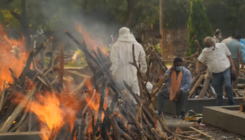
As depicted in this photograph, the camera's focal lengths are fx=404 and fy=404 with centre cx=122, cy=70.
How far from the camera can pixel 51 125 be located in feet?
15.9

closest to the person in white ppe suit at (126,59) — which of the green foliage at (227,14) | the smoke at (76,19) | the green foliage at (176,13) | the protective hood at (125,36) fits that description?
the protective hood at (125,36)

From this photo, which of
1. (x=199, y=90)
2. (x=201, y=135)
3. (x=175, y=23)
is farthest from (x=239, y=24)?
(x=201, y=135)

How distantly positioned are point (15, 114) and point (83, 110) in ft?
4.79

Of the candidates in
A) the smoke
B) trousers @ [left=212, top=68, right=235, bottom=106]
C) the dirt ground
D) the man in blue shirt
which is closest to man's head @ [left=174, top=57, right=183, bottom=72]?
the man in blue shirt

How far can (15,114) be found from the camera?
5598 mm

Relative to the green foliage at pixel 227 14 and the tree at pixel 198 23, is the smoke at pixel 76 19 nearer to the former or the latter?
the tree at pixel 198 23

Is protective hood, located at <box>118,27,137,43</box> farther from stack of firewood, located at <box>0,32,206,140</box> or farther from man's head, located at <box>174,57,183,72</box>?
stack of firewood, located at <box>0,32,206,140</box>

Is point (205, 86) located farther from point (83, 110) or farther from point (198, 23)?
point (198, 23)

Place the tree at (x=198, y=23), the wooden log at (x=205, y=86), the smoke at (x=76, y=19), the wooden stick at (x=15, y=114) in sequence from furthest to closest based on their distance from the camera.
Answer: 1. the smoke at (x=76, y=19)
2. the tree at (x=198, y=23)
3. the wooden log at (x=205, y=86)
4. the wooden stick at (x=15, y=114)

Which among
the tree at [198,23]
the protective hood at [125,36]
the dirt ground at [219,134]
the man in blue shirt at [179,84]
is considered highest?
the tree at [198,23]

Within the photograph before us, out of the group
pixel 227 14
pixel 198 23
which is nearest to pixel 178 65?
pixel 198 23

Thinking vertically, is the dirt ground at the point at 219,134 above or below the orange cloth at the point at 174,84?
below

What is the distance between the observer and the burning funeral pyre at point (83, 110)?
4484mm

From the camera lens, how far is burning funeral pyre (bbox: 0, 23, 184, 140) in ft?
14.7
